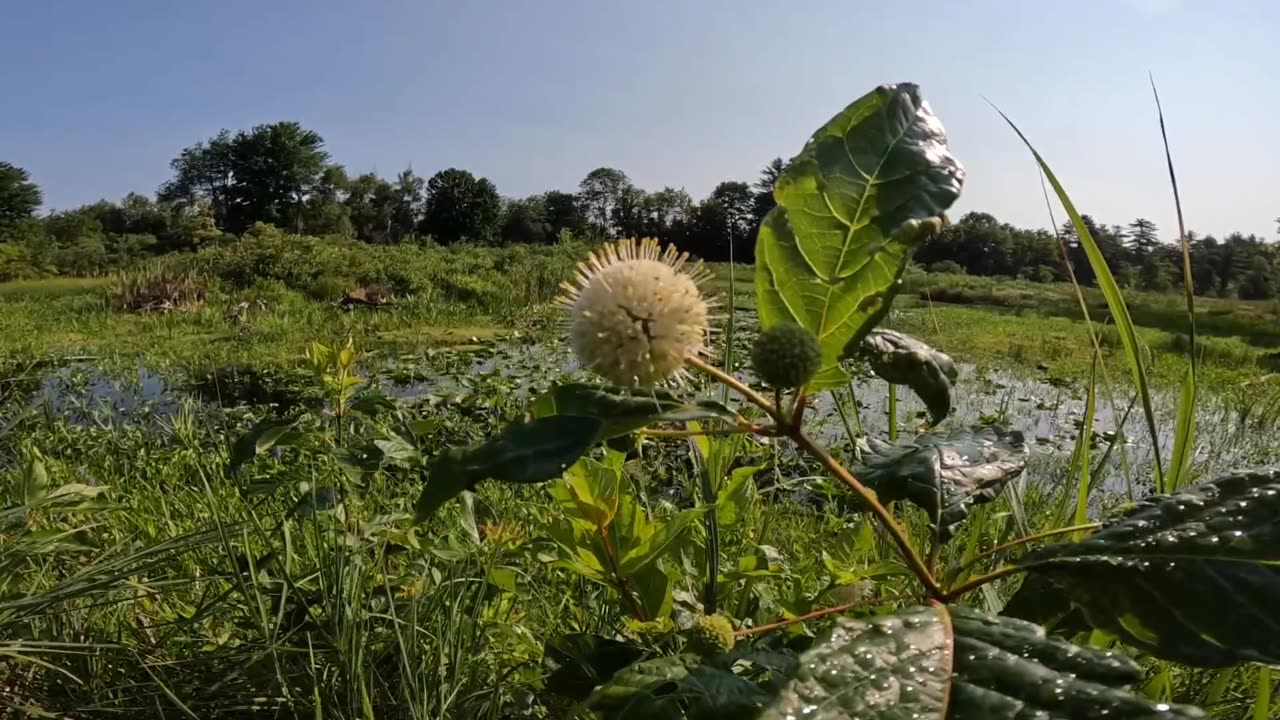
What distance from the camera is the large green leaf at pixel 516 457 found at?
0.56m

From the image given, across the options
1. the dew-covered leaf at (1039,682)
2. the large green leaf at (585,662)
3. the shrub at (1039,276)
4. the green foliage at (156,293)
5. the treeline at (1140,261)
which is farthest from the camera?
the shrub at (1039,276)

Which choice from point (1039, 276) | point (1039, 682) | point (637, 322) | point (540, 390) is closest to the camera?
point (1039, 682)

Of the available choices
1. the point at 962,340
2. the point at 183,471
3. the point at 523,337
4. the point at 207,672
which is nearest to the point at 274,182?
the point at 523,337

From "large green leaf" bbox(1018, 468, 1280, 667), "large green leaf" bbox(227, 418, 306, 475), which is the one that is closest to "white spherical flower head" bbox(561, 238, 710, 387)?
"large green leaf" bbox(1018, 468, 1280, 667)

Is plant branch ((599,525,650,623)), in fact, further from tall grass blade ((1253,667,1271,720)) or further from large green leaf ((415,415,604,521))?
tall grass blade ((1253,667,1271,720))

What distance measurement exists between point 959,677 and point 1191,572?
236 millimetres

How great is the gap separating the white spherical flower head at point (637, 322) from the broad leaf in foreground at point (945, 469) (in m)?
0.27

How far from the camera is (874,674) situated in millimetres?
532

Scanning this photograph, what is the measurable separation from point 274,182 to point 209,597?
45626mm

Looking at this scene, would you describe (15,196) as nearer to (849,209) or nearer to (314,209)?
(314,209)

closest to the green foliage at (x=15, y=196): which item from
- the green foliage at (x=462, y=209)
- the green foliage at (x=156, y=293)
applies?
the green foliage at (x=462, y=209)

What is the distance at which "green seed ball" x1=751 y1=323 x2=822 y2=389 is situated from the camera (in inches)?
25.4

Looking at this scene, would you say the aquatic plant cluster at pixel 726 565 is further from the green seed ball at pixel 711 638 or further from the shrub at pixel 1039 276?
the shrub at pixel 1039 276

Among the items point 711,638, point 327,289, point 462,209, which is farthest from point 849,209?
point 462,209
